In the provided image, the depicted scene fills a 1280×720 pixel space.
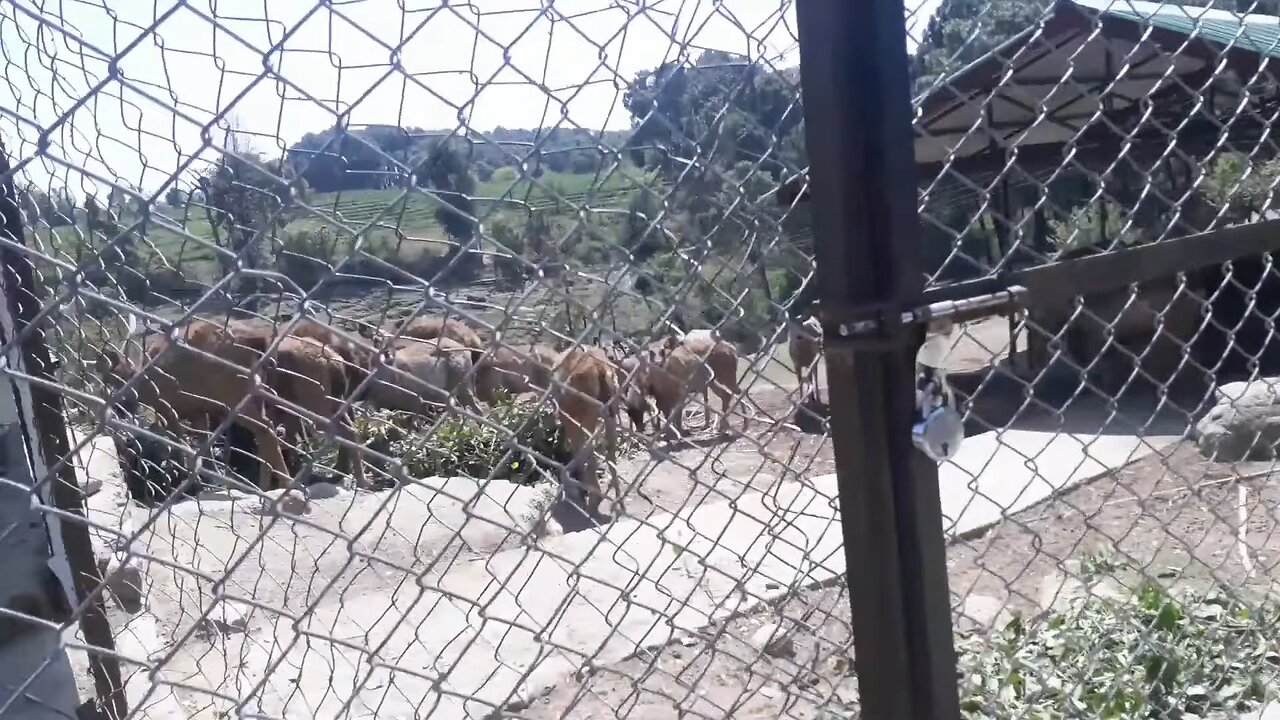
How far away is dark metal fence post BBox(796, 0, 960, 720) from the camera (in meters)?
1.17

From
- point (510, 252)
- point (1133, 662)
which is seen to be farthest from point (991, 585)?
point (510, 252)

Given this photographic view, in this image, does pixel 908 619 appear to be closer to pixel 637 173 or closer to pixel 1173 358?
pixel 637 173

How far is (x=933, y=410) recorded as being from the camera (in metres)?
1.25

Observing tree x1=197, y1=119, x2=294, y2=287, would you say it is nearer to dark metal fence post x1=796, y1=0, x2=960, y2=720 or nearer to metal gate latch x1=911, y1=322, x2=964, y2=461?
dark metal fence post x1=796, y1=0, x2=960, y2=720

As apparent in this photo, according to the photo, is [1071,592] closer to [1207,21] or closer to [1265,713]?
[1265,713]

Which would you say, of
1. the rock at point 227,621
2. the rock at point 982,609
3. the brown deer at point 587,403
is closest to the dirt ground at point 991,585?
the rock at point 982,609

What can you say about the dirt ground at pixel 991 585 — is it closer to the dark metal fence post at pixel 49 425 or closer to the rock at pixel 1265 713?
the rock at pixel 1265 713

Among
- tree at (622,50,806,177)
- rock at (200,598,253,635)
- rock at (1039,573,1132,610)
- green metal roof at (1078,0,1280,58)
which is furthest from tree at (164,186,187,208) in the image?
rock at (200,598,253,635)

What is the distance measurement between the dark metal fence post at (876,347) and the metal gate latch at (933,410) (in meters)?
0.02

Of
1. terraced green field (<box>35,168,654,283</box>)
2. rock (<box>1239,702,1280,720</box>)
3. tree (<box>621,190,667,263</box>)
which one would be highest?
tree (<box>621,190,667,263</box>)

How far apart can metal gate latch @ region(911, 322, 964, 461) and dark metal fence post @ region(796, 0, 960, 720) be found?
0.02m

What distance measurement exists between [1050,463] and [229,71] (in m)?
5.34

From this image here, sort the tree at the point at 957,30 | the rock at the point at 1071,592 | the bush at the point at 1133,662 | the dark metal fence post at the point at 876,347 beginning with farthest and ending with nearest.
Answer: the rock at the point at 1071,592 < the bush at the point at 1133,662 < the tree at the point at 957,30 < the dark metal fence post at the point at 876,347

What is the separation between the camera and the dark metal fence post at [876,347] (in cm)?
117
